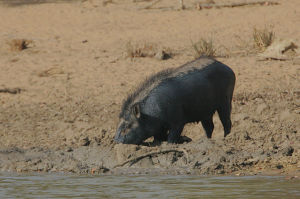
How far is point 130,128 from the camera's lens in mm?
9750

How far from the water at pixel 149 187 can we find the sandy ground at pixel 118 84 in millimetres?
449

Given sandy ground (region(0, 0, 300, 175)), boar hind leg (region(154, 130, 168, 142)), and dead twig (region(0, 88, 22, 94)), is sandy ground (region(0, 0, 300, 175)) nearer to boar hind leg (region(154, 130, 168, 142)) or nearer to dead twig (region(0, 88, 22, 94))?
dead twig (region(0, 88, 22, 94))

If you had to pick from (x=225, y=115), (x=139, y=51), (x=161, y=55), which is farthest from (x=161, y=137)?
(x=139, y=51)

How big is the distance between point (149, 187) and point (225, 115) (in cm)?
298

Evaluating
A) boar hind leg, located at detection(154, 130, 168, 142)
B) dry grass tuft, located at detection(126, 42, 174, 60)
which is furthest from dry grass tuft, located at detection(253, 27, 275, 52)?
boar hind leg, located at detection(154, 130, 168, 142)

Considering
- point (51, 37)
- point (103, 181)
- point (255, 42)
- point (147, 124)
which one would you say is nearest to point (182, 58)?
point (255, 42)

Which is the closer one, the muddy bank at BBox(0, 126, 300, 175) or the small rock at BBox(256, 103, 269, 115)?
the muddy bank at BBox(0, 126, 300, 175)

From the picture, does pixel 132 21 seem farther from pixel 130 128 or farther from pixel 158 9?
pixel 130 128

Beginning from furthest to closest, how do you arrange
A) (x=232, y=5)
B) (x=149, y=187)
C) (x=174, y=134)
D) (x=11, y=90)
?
(x=232, y=5), (x=11, y=90), (x=174, y=134), (x=149, y=187)

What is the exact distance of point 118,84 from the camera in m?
13.5

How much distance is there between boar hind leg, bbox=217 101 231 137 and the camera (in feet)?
34.1

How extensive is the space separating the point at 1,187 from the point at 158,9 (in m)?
12.9

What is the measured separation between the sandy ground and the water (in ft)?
1.47

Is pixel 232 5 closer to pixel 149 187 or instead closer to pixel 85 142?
pixel 85 142
